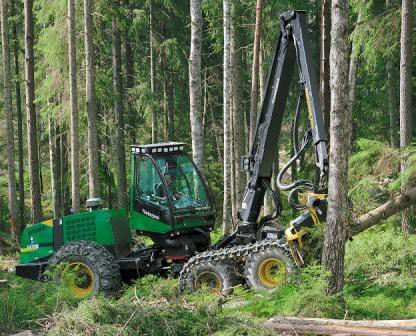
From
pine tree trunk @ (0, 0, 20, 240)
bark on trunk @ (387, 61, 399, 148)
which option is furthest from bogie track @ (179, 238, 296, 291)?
pine tree trunk @ (0, 0, 20, 240)

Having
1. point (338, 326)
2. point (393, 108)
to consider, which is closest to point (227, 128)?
point (393, 108)

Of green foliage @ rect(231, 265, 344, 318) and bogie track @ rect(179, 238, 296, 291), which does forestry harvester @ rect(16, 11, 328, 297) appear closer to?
bogie track @ rect(179, 238, 296, 291)

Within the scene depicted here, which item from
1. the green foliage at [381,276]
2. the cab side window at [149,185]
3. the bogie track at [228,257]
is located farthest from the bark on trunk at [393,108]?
the bogie track at [228,257]

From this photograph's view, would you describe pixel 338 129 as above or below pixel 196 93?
below

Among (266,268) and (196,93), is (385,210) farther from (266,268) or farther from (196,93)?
(196,93)

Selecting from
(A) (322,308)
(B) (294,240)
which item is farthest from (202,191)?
(A) (322,308)

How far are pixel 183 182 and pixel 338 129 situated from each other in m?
4.02

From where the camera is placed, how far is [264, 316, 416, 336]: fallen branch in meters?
7.12

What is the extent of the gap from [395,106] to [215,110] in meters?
13.5

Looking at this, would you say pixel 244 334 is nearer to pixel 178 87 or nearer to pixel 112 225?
pixel 112 225

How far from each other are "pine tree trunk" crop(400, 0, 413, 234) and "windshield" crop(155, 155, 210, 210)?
431cm

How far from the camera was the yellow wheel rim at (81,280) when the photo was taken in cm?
1122

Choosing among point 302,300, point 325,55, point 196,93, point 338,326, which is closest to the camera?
point 338,326

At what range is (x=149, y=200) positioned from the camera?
38.3 ft
